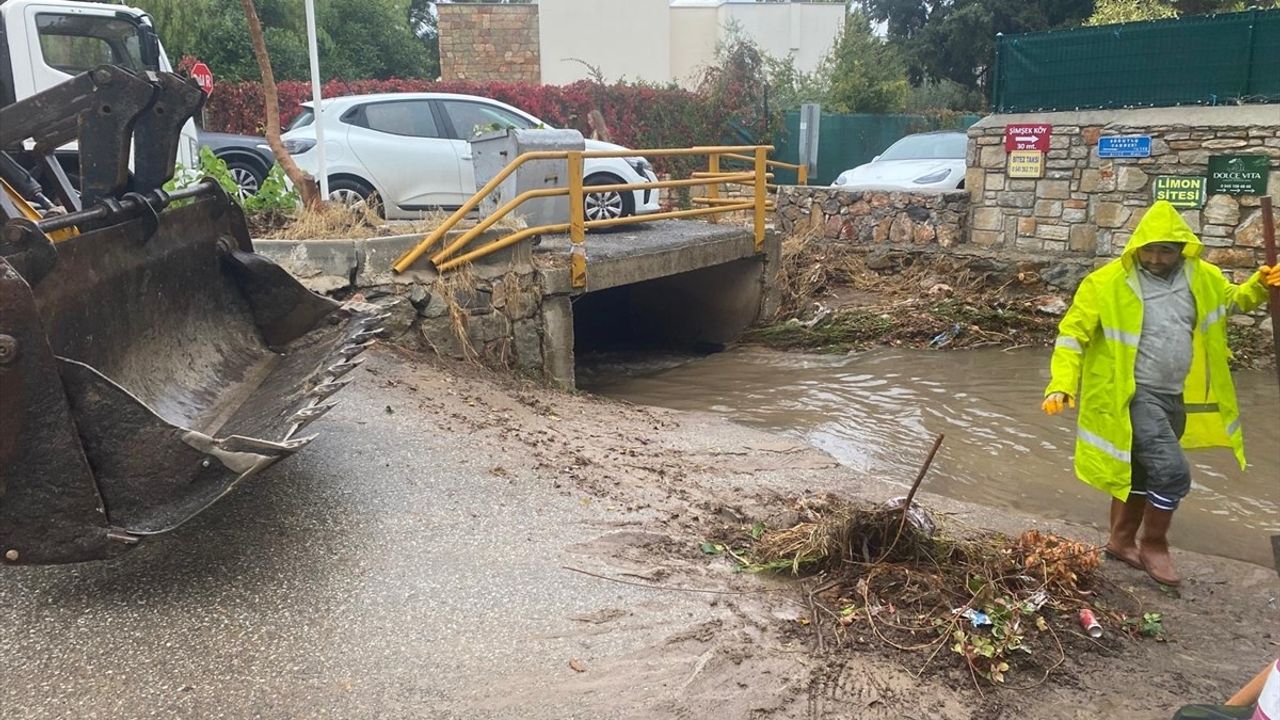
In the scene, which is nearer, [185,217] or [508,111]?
[185,217]

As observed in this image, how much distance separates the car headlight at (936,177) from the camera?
482 inches

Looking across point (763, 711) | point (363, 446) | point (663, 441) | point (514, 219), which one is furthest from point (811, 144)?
point (763, 711)

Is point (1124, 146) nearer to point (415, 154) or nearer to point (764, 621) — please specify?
point (415, 154)

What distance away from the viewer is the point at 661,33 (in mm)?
25047

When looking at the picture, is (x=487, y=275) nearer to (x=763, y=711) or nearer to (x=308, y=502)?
(x=308, y=502)

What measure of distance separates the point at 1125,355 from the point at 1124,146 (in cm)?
648

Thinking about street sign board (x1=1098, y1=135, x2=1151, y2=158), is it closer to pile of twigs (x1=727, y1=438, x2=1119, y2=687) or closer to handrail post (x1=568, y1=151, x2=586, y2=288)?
handrail post (x1=568, y1=151, x2=586, y2=288)

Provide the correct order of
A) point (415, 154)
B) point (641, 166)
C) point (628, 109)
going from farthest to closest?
point (628, 109) < point (641, 166) < point (415, 154)

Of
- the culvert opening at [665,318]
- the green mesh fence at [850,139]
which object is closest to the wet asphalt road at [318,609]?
the culvert opening at [665,318]

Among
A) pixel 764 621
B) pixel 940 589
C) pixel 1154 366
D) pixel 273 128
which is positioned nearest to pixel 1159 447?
pixel 1154 366

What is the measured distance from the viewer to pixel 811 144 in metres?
16.4

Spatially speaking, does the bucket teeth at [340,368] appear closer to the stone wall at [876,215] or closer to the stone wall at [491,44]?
the stone wall at [876,215]

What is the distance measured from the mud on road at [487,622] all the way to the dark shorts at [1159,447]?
422 millimetres

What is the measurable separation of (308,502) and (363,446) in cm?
78
